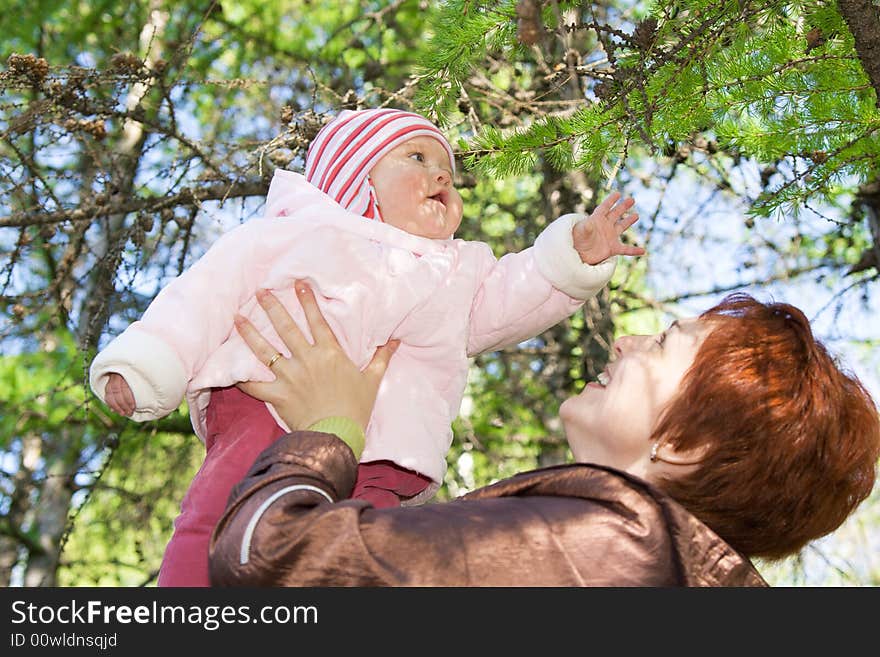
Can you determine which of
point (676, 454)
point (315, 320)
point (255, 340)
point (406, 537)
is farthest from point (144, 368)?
point (676, 454)

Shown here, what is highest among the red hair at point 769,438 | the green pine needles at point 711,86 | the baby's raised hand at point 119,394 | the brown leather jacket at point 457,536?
the green pine needles at point 711,86

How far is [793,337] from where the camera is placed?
183cm

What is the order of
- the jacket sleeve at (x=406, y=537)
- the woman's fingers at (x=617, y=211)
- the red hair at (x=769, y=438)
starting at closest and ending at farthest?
1. the jacket sleeve at (x=406, y=537)
2. the red hair at (x=769, y=438)
3. the woman's fingers at (x=617, y=211)

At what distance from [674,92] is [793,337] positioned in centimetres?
56

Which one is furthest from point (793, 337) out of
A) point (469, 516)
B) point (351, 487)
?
point (351, 487)

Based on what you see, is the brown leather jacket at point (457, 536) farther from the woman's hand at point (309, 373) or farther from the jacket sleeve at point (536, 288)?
the jacket sleeve at point (536, 288)

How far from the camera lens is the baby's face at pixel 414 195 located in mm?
2133

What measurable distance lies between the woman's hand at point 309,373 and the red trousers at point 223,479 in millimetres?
74

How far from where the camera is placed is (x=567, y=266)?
2117mm

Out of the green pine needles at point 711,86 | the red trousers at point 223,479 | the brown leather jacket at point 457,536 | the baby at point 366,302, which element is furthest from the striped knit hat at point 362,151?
the brown leather jacket at point 457,536

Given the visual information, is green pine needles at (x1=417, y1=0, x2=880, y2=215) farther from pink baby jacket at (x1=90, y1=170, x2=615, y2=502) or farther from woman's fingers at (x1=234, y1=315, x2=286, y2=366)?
woman's fingers at (x1=234, y1=315, x2=286, y2=366)

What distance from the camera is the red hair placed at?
1.72 m

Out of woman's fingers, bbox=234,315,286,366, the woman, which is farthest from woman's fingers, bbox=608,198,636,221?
woman's fingers, bbox=234,315,286,366
